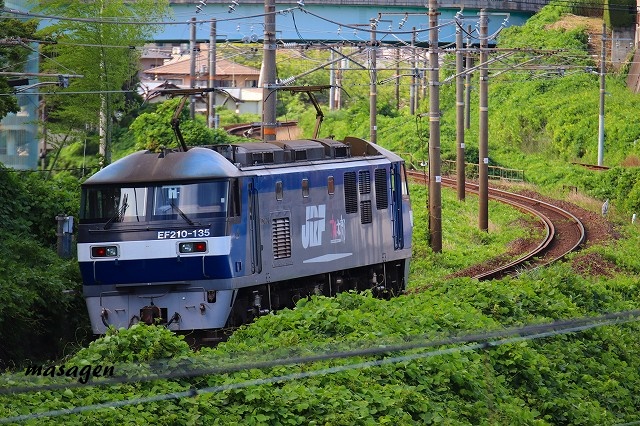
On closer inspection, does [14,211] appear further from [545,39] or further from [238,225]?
[545,39]

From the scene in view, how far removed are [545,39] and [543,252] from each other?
37.2m

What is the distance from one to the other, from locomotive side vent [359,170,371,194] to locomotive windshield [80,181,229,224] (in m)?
4.15

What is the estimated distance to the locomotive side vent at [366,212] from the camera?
19.3 metres

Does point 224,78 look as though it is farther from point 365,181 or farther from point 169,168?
point 169,168

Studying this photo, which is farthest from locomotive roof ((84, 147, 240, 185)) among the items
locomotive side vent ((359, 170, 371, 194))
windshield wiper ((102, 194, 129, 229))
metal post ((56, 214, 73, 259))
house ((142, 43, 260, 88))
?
house ((142, 43, 260, 88))

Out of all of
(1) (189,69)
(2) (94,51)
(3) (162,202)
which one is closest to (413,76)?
(2) (94,51)

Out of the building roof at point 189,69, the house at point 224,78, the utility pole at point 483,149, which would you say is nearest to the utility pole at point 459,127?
the utility pole at point 483,149

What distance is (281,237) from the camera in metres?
17.0

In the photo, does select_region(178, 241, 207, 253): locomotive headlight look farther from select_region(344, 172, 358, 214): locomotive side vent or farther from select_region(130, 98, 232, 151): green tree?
select_region(130, 98, 232, 151): green tree

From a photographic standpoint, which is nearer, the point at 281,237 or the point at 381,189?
the point at 281,237

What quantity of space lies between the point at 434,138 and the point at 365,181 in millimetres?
8256

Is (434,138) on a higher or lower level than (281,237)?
higher

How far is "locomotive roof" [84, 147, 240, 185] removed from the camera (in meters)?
15.6

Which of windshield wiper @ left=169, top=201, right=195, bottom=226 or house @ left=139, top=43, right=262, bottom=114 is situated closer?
windshield wiper @ left=169, top=201, right=195, bottom=226
